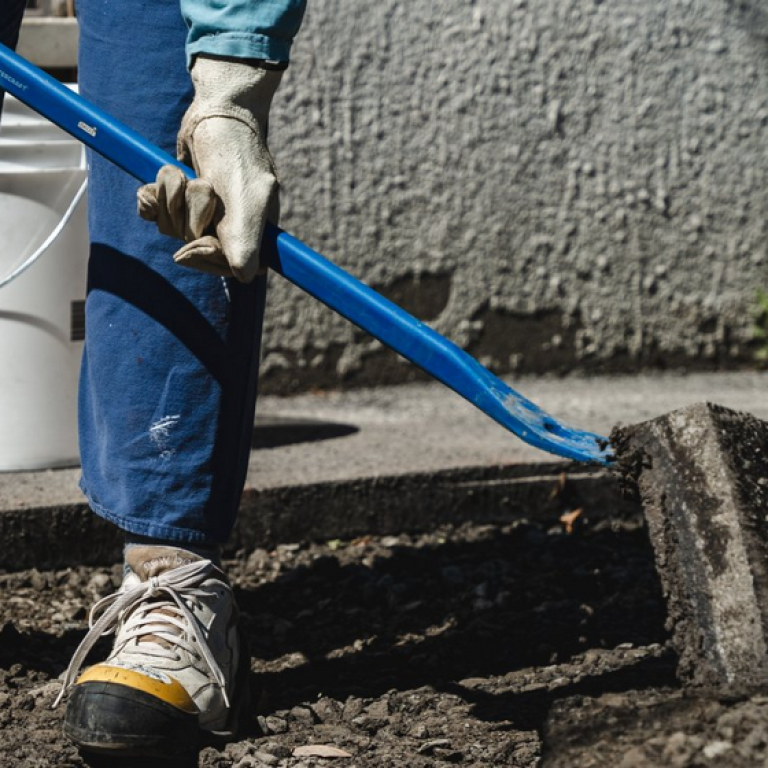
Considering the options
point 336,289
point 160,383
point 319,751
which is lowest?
point 319,751

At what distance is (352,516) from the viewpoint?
270 centimetres

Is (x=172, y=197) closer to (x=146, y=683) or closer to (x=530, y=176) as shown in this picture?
(x=146, y=683)

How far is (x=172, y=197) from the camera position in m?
1.55

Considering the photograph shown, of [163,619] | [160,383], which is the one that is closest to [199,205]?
[160,383]

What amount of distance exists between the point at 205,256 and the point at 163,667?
1.79ft

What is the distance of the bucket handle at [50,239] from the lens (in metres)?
2.38

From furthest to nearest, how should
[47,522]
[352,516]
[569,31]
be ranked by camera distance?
[569,31], [352,516], [47,522]

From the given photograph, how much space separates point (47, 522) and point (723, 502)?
1.41 meters

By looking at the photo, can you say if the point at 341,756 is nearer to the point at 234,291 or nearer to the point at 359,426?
the point at 234,291

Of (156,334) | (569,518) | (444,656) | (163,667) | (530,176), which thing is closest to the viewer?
(163,667)

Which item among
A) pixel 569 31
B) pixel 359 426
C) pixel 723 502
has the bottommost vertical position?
pixel 359 426

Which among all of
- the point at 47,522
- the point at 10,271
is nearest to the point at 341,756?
the point at 47,522

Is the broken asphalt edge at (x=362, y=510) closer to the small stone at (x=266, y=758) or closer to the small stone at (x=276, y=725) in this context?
the small stone at (x=276, y=725)

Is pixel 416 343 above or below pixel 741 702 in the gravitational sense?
above
